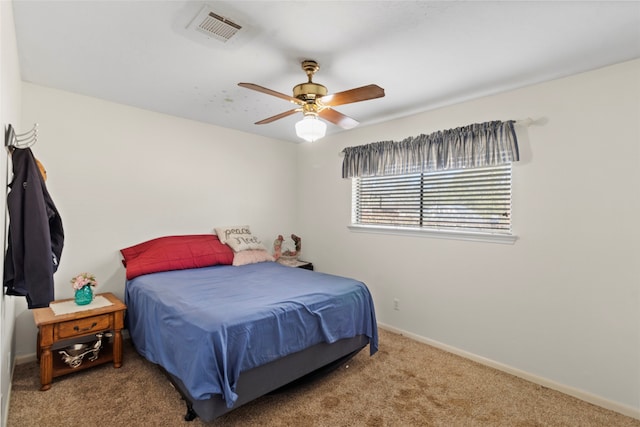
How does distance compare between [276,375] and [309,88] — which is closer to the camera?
[276,375]

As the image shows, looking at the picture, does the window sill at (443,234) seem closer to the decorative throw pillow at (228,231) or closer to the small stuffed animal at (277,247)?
the small stuffed animal at (277,247)

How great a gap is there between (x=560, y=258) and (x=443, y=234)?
95cm

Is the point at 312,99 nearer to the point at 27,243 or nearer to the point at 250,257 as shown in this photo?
the point at 27,243

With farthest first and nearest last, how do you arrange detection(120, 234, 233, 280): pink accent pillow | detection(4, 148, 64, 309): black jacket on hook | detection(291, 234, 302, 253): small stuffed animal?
detection(291, 234, 302, 253): small stuffed animal < detection(120, 234, 233, 280): pink accent pillow < detection(4, 148, 64, 309): black jacket on hook

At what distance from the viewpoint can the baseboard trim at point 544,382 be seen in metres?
2.15

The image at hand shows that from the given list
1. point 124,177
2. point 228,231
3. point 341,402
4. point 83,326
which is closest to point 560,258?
point 341,402

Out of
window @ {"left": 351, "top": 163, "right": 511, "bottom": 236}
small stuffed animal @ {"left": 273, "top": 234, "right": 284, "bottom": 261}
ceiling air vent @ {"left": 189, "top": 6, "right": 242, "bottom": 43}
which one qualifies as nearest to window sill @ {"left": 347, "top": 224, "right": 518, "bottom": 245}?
window @ {"left": 351, "top": 163, "right": 511, "bottom": 236}

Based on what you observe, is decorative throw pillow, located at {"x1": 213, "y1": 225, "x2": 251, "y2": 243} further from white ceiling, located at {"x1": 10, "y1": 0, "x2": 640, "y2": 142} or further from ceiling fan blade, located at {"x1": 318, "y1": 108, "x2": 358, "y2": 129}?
ceiling fan blade, located at {"x1": 318, "y1": 108, "x2": 358, "y2": 129}

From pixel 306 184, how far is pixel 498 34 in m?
3.10

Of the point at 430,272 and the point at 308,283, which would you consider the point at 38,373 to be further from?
the point at 430,272

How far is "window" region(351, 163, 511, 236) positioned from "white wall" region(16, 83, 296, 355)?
156 cm

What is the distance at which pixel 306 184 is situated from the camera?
4.61m

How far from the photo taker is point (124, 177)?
3170 mm

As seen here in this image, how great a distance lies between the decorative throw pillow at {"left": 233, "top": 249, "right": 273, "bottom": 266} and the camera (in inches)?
140
